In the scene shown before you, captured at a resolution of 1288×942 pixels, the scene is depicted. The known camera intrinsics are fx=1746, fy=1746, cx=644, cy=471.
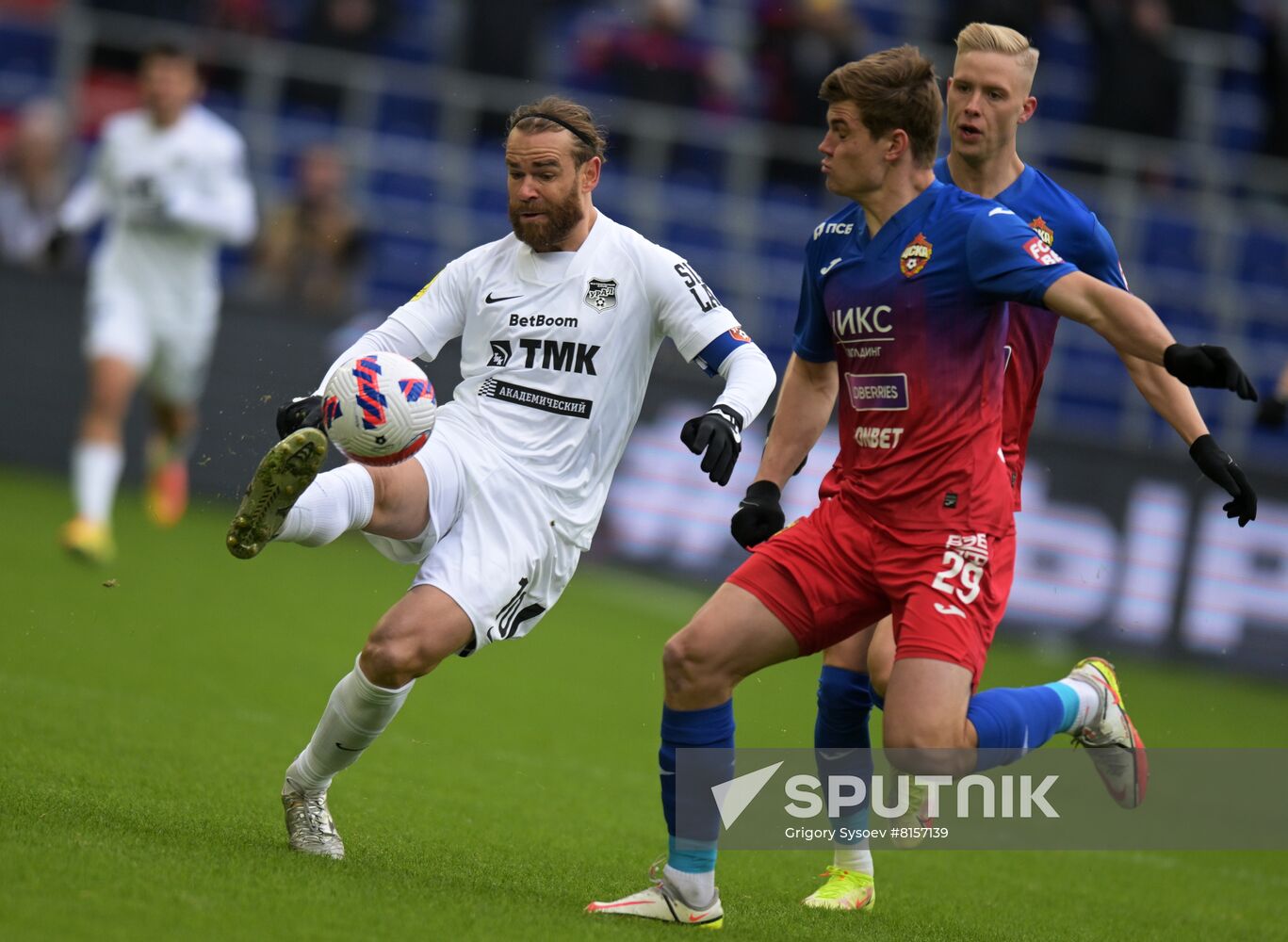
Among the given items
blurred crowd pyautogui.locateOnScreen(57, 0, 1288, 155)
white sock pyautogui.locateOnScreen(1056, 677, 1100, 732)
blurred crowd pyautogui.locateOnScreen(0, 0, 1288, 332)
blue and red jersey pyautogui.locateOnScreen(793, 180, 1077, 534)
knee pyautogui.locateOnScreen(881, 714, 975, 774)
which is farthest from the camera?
blurred crowd pyautogui.locateOnScreen(57, 0, 1288, 155)

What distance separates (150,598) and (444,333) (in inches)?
191

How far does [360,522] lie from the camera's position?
17.7ft

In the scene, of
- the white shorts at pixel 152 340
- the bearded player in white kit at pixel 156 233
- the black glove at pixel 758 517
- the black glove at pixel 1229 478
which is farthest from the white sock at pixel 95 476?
the black glove at pixel 1229 478

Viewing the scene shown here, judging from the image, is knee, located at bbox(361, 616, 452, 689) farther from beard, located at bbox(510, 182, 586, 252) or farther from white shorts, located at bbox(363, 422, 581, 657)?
beard, located at bbox(510, 182, 586, 252)

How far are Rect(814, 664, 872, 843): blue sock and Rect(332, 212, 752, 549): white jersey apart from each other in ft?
3.26

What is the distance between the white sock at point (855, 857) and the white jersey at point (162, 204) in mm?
7226

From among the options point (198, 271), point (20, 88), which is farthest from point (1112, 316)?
point (20, 88)

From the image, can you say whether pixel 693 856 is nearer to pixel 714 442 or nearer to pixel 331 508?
pixel 714 442

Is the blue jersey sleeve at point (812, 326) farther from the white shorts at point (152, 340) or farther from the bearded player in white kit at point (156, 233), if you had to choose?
the white shorts at point (152, 340)

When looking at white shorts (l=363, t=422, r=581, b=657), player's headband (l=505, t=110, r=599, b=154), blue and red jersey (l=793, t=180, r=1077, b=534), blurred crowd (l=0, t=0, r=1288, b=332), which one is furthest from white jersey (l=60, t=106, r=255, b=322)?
blue and red jersey (l=793, t=180, r=1077, b=534)

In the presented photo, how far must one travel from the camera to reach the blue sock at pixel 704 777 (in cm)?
516

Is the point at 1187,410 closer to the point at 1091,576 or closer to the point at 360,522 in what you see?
the point at 360,522

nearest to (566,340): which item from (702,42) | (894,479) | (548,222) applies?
(548,222)

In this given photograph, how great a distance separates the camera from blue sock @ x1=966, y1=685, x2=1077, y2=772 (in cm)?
507
